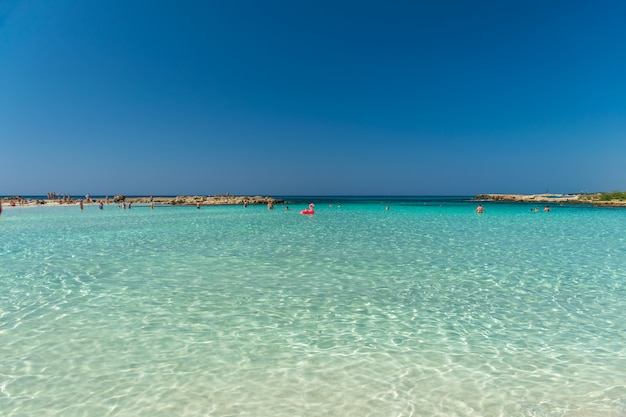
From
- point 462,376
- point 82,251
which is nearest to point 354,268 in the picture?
point 462,376

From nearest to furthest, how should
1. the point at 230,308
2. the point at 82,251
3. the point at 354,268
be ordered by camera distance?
the point at 230,308 → the point at 354,268 → the point at 82,251

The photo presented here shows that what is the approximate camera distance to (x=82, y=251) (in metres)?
17.9

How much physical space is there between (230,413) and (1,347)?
4786 mm

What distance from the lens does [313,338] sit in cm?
718

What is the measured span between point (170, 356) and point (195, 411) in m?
1.83

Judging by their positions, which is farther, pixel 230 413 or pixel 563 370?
pixel 563 370

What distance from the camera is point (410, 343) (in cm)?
696

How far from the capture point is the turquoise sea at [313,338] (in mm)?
5059

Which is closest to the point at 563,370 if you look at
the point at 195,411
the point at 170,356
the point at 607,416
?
the point at 607,416

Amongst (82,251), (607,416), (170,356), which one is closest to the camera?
(607,416)

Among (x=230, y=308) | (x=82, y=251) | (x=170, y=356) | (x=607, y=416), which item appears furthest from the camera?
(x=82, y=251)

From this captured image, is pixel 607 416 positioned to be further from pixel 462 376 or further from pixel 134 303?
pixel 134 303

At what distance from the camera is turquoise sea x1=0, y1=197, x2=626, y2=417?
199 inches

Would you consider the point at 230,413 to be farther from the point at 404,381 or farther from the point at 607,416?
the point at 607,416
